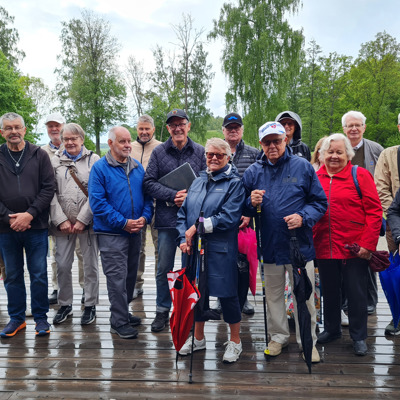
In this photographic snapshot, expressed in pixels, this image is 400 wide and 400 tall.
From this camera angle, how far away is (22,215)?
4.11 metres

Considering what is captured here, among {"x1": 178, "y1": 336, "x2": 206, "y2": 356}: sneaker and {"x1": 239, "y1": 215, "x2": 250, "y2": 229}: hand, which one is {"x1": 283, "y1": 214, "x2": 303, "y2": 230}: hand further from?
{"x1": 178, "y1": 336, "x2": 206, "y2": 356}: sneaker

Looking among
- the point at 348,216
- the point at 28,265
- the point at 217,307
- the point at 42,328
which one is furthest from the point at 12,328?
the point at 348,216

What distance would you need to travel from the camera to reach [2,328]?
4598mm

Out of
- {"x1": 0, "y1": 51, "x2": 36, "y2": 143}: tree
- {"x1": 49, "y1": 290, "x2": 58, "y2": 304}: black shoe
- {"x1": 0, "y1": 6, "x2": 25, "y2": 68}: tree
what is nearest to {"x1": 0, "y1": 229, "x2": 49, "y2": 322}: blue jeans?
{"x1": 49, "y1": 290, "x2": 58, "y2": 304}: black shoe

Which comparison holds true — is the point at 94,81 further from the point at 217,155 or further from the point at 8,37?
the point at 217,155

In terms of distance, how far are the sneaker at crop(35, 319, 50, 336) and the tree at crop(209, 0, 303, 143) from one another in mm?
23227

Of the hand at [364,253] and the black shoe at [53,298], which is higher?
the hand at [364,253]

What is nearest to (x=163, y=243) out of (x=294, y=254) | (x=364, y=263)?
(x=294, y=254)

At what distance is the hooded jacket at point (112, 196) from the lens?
4.13m

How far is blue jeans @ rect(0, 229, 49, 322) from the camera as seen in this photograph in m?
4.27

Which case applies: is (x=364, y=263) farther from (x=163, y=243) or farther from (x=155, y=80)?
(x=155, y=80)

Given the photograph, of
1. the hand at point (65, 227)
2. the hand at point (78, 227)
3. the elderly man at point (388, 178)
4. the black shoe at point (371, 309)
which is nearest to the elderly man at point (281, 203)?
the elderly man at point (388, 178)

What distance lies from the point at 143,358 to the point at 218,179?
1734mm

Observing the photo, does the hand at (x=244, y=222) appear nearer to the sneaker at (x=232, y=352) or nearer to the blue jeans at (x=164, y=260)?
the blue jeans at (x=164, y=260)
